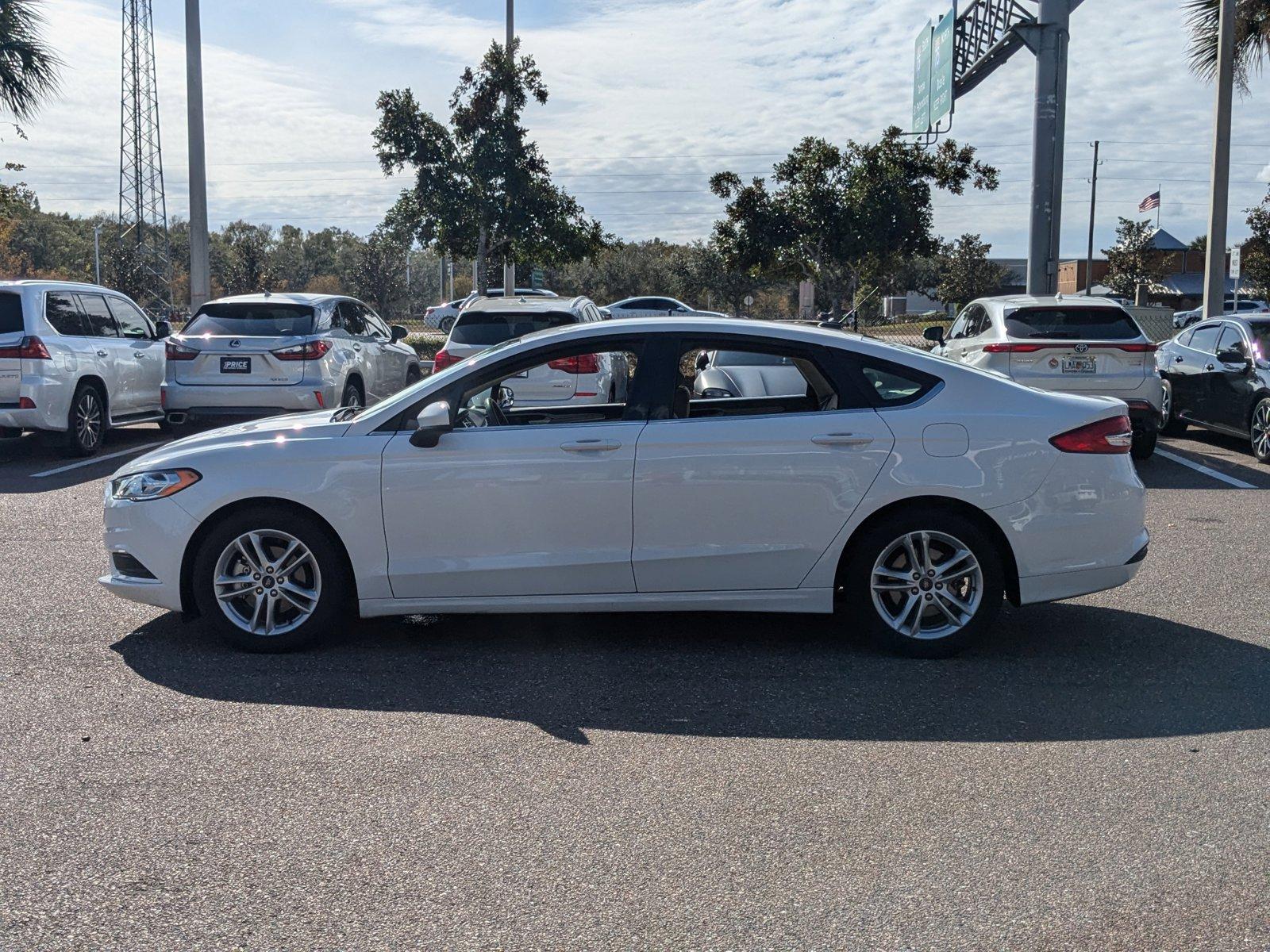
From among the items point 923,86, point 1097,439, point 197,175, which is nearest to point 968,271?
point 923,86

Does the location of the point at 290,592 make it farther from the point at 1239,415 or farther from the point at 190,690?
the point at 1239,415

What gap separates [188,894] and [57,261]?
320 feet

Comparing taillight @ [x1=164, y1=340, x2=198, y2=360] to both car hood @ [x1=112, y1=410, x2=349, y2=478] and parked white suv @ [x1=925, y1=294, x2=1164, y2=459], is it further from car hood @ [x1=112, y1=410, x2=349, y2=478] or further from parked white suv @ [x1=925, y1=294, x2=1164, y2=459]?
parked white suv @ [x1=925, y1=294, x2=1164, y2=459]

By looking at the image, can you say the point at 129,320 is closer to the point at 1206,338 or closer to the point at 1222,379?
A: the point at 1222,379

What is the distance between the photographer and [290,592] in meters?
6.18

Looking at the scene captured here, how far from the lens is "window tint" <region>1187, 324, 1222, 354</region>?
48.2 ft

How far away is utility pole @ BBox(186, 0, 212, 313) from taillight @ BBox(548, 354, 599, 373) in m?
16.0

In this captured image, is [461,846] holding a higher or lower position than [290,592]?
lower

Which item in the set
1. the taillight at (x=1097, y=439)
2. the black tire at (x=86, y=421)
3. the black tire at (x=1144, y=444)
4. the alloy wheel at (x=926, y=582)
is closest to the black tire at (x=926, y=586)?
the alloy wheel at (x=926, y=582)

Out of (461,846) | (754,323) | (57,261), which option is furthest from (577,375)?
(57,261)

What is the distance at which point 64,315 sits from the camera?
44.4 feet

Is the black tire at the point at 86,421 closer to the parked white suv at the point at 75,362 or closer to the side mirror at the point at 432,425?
the parked white suv at the point at 75,362

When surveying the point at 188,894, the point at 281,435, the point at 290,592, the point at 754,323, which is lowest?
the point at 188,894

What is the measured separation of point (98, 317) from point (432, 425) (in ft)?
32.4
